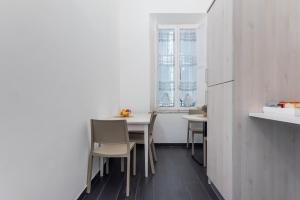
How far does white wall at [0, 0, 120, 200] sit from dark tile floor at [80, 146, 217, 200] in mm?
333

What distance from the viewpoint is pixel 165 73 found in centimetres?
442

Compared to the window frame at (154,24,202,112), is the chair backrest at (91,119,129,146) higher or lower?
lower

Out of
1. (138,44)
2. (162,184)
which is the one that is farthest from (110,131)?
(138,44)

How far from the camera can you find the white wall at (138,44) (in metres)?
4.06

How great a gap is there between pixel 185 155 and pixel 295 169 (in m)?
2.18

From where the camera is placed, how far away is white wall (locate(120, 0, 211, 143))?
4.06m

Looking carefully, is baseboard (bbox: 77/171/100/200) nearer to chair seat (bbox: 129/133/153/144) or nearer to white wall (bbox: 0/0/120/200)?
white wall (bbox: 0/0/120/200)

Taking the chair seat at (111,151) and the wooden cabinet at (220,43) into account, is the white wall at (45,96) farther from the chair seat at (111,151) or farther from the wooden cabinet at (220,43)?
the wooden cabinet at (220,43)

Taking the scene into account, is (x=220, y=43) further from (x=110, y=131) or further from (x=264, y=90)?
(x=110, y=131)

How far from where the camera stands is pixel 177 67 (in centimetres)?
440

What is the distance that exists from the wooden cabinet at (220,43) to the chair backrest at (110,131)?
1072 millimetres

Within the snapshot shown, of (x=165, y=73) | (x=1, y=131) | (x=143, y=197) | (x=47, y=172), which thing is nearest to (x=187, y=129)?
(x=165, y=73)

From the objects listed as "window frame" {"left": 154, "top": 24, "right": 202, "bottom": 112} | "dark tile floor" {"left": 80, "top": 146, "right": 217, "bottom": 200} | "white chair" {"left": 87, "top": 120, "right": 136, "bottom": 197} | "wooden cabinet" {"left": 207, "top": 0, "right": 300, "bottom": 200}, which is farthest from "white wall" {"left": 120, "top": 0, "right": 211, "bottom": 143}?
"wooden cabinet" {"left": 207, "top": 0, "right": 300, "bottom": 200}

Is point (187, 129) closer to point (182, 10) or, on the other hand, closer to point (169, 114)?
point (169, 114)
